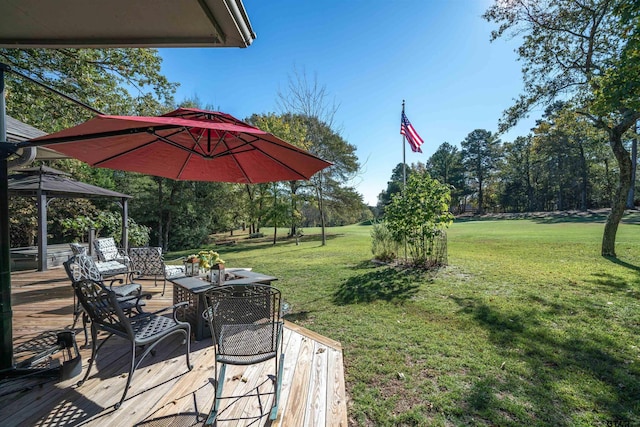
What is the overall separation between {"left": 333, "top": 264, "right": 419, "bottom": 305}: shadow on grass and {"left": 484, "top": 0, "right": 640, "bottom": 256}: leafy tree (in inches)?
262

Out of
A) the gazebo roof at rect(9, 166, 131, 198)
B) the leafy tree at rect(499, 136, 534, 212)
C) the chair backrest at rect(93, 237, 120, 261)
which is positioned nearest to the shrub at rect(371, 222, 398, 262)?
the chair backrest at rect(93, 237, 120, 261)

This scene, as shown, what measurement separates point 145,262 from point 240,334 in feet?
13.4

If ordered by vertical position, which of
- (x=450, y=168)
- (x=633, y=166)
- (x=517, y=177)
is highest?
(x=450, y=168)

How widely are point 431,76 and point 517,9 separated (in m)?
3.34

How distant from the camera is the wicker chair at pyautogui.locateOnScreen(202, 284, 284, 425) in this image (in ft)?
6.27

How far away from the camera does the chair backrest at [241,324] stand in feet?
6.41

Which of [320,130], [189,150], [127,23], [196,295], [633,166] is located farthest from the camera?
[633,166]

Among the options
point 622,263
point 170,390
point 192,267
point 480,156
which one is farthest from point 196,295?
point 480,156

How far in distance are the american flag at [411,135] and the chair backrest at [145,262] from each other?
8.00 metres

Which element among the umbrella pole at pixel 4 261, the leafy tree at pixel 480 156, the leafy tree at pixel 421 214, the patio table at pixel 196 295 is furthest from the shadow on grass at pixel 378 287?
the leafy tree at pixel 480 156

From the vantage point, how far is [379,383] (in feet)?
8.18

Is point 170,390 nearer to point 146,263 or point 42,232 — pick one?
point 146,263

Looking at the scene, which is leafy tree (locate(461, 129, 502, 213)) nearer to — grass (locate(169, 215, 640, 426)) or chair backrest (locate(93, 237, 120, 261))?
grass (locate(169, 215, 640, 426))

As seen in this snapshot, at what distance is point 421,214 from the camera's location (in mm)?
7109
